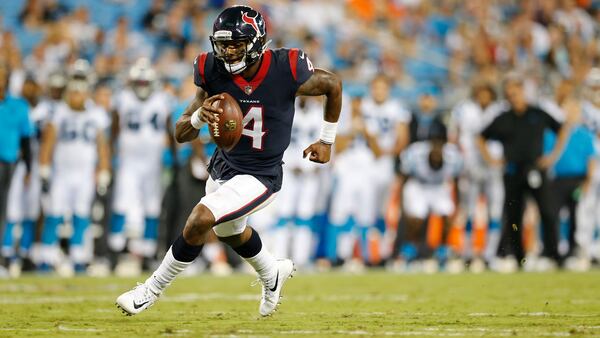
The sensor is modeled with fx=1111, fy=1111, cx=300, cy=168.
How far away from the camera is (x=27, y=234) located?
11.7 meters

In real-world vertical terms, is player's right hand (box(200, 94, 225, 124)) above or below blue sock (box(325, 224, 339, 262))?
above

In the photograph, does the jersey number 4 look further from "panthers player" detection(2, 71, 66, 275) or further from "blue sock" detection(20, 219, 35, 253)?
"blue sock" detection(20, 219, 35, 253)

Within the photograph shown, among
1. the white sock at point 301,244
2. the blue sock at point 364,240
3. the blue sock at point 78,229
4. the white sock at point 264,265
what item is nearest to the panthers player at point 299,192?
the white sock at point 301,244

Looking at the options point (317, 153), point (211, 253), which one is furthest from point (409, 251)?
point (317, 153)

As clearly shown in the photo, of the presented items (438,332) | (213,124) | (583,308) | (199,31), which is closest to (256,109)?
(213,124)

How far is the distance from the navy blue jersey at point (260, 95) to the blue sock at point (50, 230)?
562cm

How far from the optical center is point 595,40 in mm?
17203

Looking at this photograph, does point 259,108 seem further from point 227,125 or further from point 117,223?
point 117,223

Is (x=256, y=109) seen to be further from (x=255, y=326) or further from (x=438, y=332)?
(x=438, y=332)

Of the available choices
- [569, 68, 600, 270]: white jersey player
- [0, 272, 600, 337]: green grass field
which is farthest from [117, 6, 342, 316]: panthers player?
[569, 68, 600, 270]: white jersey player

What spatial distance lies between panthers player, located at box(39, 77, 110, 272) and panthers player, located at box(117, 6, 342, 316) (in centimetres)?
534

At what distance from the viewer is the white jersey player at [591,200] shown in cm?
1295

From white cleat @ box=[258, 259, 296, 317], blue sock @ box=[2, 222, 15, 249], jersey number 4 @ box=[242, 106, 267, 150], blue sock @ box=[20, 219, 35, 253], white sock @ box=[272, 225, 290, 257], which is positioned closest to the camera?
jersey number 4 @ box=[242, 106, 267, 150]

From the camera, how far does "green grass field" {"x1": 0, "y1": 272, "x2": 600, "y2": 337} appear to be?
584 centimetres
